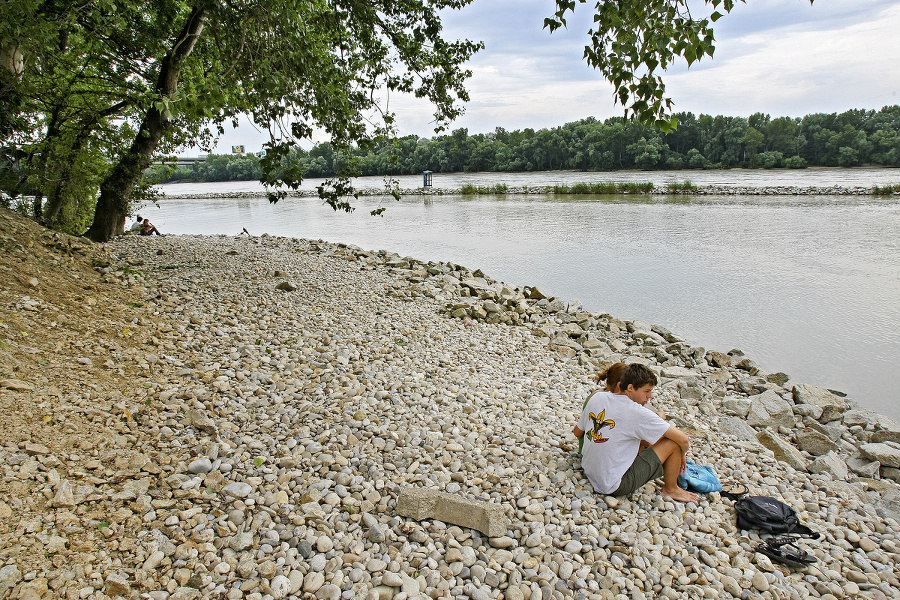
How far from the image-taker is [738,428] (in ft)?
19.5

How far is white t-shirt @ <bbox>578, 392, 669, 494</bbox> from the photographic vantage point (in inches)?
160

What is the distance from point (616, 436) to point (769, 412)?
12.1ft

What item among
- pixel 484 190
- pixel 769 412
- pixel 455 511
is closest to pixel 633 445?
pixel 455 511

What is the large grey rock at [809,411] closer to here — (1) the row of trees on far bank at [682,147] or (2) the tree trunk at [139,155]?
(2) the tree trunk at [139,155]

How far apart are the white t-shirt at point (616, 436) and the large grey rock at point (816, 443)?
3025mm

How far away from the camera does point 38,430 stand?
369 cm

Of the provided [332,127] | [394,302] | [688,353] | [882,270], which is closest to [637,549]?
[688,353]

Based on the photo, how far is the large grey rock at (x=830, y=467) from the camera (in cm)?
520

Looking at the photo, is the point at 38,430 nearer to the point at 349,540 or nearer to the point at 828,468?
the point at 349,540

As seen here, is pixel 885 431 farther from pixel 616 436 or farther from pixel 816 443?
pixel 616 436

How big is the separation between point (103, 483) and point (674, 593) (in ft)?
12.6

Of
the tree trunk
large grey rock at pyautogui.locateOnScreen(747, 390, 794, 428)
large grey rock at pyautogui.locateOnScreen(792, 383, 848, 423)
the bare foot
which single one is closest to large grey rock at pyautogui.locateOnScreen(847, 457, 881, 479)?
large grey rock at pyautogui.locateOnScreen(747, 390, 794, 428)

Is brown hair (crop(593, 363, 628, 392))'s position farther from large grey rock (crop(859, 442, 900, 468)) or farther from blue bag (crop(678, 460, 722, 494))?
large grey rock (crop(859, 442, 900, 468))

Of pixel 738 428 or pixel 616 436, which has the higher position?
pixel 616 436
